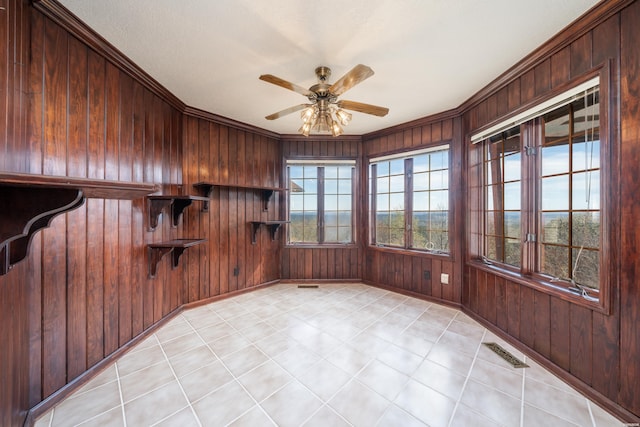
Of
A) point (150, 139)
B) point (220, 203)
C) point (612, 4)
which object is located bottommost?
point (220, 203)

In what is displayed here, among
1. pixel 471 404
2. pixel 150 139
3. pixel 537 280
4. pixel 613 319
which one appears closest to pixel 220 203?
pixel 150 139

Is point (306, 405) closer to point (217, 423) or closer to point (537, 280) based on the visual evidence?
point (217, 423)

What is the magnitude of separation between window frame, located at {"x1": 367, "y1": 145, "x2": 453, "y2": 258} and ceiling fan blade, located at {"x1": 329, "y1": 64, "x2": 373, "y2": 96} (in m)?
1.93

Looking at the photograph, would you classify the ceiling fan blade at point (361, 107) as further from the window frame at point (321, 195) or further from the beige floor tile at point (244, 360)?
the beige floor tile at point (244, 360)

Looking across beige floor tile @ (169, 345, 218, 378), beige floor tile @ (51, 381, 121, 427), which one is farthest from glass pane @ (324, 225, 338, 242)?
beige floor tile @ (51, 381, 121, 427)

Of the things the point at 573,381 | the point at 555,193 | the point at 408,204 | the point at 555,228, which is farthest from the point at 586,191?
the point at 408,204

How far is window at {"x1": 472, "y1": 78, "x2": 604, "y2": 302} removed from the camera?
1.69m

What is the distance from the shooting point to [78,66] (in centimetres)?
172

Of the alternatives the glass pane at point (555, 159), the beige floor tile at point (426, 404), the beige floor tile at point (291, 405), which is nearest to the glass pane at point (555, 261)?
the glass pane at point (555, 159)

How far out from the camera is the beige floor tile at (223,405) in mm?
1420

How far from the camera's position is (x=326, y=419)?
1411 mm

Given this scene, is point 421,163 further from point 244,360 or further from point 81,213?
point 81,213

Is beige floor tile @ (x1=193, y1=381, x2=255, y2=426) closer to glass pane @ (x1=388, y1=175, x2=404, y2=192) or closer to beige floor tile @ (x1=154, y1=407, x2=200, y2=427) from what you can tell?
beige floor tile @ (x1=154, y1=407, x2=200, y2=427)

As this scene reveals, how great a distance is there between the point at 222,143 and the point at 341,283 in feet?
9.19
